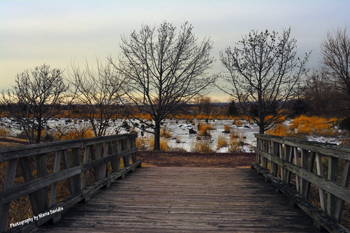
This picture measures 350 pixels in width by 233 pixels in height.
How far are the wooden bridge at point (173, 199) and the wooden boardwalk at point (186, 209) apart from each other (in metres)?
0.01

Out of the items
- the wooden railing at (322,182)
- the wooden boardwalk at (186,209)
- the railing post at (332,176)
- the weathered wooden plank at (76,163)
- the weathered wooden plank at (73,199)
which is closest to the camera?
the wooden railing at (322,182)

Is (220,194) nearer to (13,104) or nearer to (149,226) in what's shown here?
(149,226)

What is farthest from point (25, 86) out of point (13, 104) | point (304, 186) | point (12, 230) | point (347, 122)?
point (347, 122)

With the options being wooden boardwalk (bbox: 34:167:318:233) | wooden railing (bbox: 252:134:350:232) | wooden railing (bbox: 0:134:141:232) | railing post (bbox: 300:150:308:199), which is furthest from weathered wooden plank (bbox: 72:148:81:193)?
railing post (bbox: 300:150:308:199)

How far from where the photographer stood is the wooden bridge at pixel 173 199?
345cm

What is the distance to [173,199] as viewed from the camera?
5.06 meters

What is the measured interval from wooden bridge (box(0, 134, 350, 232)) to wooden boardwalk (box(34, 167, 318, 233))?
13 millimetres

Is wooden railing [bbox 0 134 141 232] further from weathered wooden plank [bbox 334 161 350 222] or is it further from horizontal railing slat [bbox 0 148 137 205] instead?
weathered wooden plank [bbox 334 161 350 222]

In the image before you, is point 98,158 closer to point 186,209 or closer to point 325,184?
point 186,209

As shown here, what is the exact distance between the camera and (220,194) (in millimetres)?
5418

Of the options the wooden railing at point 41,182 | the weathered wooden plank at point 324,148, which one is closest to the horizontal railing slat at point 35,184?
the wooden railing at point 41,182

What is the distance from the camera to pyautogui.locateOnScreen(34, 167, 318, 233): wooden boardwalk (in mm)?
3742

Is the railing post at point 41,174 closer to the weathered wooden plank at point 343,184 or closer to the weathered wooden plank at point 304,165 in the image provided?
the weathered wooden plank at point 343,184

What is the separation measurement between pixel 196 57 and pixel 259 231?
13047 mm
